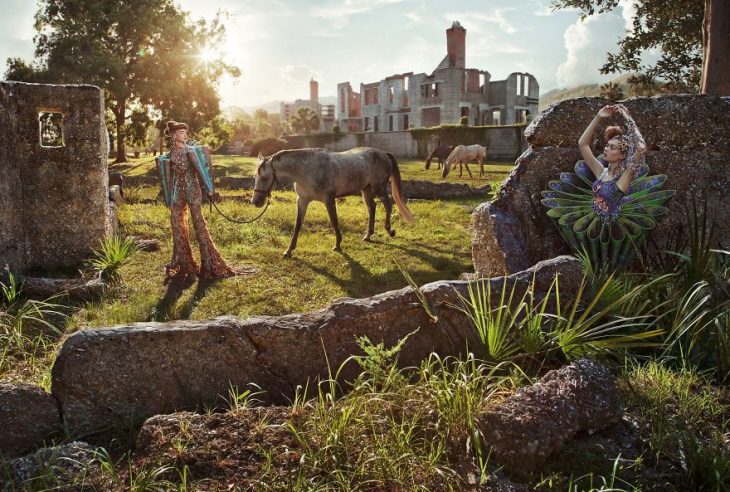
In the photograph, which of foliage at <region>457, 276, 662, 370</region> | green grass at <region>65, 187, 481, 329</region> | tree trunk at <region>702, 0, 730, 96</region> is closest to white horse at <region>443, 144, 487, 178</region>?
green grass at <region>65, 187, 481, 329</region>

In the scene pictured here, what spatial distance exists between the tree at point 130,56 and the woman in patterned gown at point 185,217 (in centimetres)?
2108

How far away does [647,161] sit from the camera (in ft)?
19.9

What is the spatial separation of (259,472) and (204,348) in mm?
1005

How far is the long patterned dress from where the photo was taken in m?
7.73

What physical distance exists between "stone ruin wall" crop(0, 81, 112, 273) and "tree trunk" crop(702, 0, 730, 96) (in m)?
9.56


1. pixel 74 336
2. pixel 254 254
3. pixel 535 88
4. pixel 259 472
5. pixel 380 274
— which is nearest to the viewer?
pixel 259 472

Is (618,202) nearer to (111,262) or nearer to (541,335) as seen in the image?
(541,335)

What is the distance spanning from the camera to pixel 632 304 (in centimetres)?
Answer: 392

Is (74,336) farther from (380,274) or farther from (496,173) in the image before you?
(496,173)

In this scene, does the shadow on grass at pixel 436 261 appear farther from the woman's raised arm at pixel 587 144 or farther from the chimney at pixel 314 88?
the chimney at pixel 314 88

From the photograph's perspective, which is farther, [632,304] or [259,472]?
[632,304]

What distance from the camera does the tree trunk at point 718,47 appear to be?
9234 millimetres

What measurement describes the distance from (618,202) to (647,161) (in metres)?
1.10

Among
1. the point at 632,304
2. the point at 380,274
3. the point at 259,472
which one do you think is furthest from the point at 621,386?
the point at 380,274
